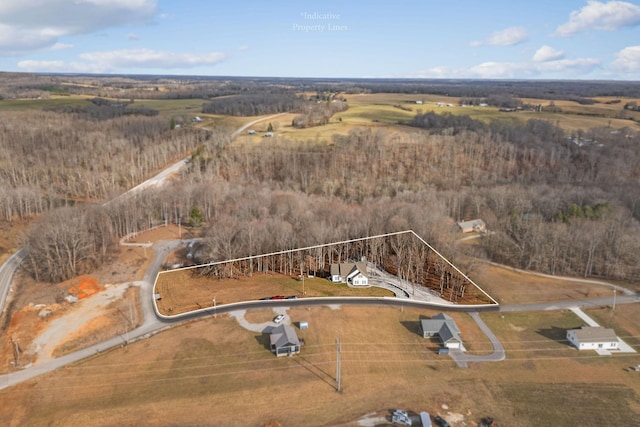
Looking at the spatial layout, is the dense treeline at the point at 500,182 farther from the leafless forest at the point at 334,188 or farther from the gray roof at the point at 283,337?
the gray roof at the point at 283,337

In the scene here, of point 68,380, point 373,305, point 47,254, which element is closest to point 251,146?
point 47,254

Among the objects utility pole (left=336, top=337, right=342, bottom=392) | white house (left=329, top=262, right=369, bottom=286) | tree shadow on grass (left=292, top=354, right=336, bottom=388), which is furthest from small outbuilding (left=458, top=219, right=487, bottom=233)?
tree shadow on grass (left=292, top=354, right=336, bottom=388)

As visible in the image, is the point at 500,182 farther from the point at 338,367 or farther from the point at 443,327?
the point at 338,367

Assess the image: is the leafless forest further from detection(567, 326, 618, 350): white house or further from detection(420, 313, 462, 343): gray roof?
detection(567, 326, 618, 350): white house

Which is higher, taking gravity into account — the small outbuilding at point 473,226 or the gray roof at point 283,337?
the gray roof at point 283,337

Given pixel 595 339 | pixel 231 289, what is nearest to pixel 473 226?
pixel 595 339

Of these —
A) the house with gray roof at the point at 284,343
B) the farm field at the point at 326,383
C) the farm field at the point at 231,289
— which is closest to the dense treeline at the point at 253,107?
the farm field at the point at 231,289
